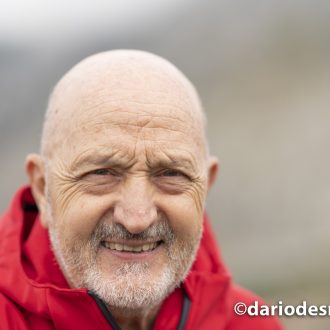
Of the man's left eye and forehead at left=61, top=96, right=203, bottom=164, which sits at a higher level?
forehead at left=61, top=96, right=203, bottom=164

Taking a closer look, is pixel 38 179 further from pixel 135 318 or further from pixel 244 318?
pixel 244 318

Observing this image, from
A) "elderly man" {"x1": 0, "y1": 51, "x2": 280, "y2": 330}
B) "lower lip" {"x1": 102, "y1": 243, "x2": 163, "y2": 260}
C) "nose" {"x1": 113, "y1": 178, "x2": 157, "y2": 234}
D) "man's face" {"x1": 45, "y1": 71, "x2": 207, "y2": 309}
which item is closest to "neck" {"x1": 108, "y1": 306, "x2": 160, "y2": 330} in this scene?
"elderly man" {"x1": 0, "y1": 51, "x2": 280, "y2": 330}

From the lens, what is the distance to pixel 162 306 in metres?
3.12

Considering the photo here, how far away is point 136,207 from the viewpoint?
Answer: 263 cm

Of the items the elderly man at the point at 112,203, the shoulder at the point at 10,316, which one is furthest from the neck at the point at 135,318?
the shoulder at the point at 10,316

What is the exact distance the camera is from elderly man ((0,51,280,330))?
271 cm

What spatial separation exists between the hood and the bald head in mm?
499

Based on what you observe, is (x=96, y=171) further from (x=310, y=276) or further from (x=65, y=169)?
(x=310, y=276)

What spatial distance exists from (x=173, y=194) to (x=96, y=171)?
435 mm

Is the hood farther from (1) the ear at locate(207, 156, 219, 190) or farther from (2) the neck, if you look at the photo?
(1) the ear at locate(207, 156, 219, 190)

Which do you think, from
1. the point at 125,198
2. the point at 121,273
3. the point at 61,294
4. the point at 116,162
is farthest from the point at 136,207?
the point at 61,294

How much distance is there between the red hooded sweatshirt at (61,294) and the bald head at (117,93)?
1.78ft

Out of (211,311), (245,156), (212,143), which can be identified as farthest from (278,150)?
(211,311)

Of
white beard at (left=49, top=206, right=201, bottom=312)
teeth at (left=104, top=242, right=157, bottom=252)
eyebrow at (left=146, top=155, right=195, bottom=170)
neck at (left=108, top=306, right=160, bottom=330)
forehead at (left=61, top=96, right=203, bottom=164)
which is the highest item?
forehead at (left=61, top=96, right=203, bottom=164)
